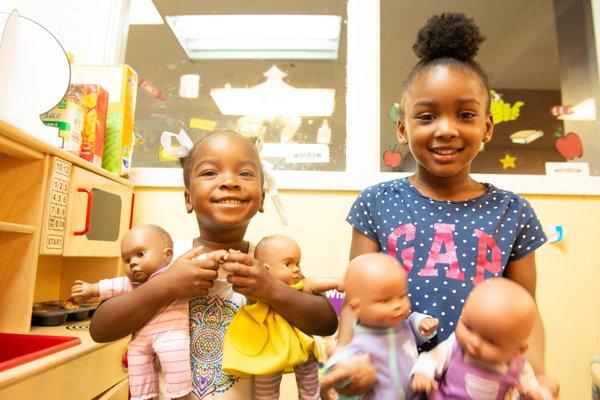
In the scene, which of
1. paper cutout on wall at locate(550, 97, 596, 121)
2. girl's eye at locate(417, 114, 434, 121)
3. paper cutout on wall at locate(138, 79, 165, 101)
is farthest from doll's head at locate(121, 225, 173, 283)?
paper cutout on wall at locate(550, 97, 596, 121)

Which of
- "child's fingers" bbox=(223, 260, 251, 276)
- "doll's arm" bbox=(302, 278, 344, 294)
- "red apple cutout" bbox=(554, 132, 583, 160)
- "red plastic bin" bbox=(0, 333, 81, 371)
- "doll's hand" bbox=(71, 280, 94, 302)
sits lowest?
"red plastic bin" bbox=(0, 333, 81, 371)

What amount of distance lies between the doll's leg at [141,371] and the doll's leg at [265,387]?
0.21m

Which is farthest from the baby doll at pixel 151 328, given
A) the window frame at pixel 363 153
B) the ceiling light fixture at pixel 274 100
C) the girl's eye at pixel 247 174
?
the ceiling light fixture at pixel 274 100

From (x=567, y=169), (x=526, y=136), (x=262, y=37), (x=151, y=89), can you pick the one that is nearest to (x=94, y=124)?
(x=151, y=89)

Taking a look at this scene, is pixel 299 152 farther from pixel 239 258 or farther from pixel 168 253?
pixel 239 258

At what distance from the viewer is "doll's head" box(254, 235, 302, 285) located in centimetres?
98

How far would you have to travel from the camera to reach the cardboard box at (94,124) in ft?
6.30

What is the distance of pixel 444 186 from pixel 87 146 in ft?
5.05

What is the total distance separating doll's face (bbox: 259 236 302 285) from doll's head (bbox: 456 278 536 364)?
391 mm

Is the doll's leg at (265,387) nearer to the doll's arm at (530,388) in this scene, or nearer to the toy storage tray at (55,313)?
the doll's arm at (530,388)

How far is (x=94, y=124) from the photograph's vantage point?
196cm

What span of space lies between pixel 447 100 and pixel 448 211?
260mm

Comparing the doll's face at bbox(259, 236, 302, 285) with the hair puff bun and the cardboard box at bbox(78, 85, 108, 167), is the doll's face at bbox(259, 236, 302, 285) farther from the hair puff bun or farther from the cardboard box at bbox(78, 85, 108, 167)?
the cardboard box at bbox(78, 85, 108, 167)

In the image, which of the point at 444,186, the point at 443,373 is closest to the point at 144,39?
the point at 444,186
